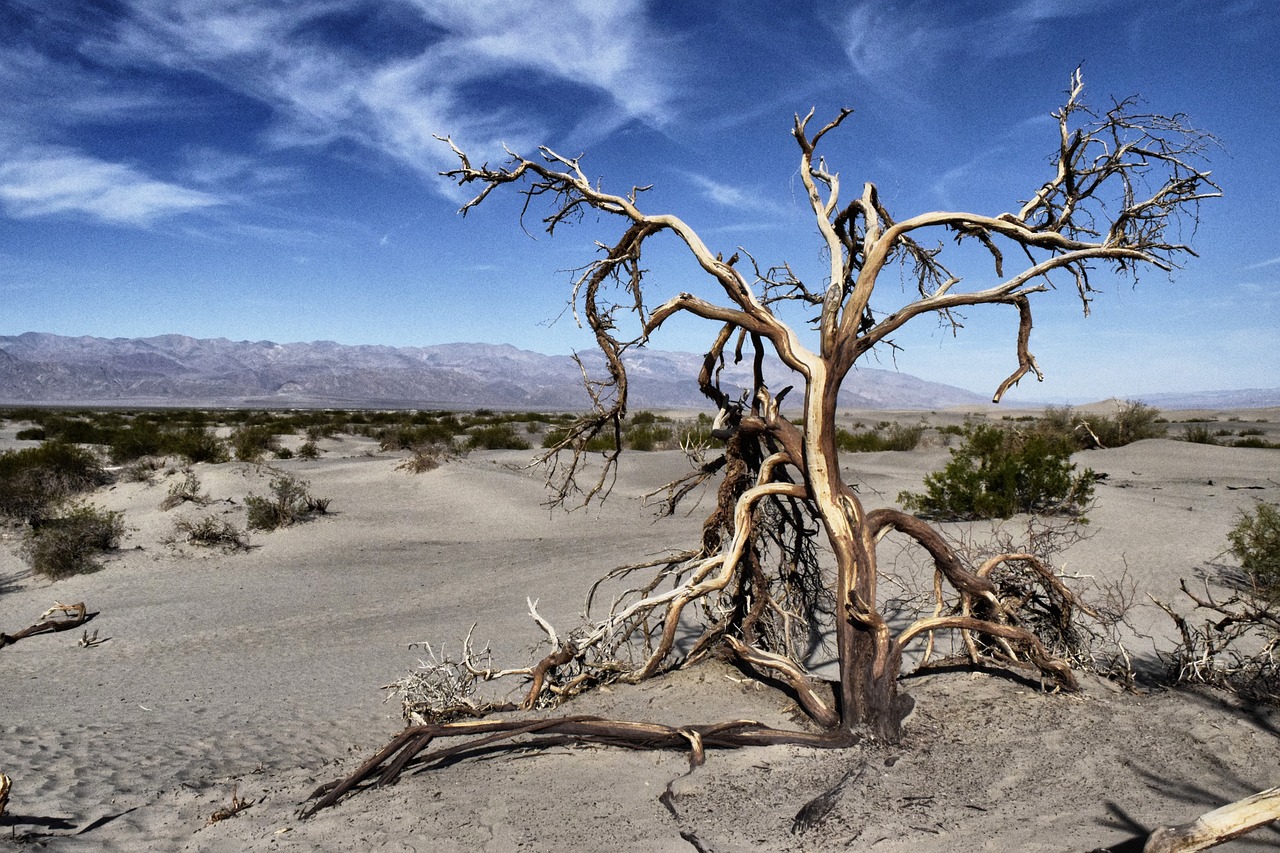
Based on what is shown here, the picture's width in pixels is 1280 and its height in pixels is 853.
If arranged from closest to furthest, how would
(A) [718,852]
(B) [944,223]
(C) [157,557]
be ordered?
(A) [718,852] → (B) [944,223] → (C) [157,557]

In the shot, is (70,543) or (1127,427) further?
(1127,427)

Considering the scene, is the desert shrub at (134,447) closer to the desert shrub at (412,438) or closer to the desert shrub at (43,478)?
the desert shrub at (43,478)

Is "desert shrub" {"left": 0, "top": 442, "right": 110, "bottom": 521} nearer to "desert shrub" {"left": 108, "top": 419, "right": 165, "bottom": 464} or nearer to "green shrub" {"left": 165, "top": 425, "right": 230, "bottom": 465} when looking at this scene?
"green shrub" {"left": 165, "top": 425, "right": 230, "bottom": 465}

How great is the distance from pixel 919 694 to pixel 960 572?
87 cm

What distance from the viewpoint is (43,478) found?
1414cm

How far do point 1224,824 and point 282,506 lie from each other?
13.6 m

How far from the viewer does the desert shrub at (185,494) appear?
1358 centimetres

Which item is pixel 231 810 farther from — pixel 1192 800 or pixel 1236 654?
pixel 1236 654

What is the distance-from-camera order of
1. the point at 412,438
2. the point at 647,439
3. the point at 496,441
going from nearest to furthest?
the point at 412,438, the point at 647,439, the point at 496,441

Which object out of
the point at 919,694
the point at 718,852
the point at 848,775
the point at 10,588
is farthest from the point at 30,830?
the point at 10,588

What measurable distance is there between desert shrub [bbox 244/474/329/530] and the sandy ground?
5.36 ft

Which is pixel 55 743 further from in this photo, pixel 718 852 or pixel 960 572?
pixel 960 572

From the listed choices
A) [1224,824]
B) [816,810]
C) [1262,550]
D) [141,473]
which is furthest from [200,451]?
[1224,824]

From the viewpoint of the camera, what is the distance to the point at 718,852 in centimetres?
345
